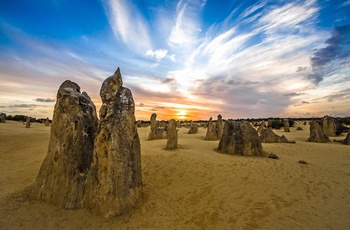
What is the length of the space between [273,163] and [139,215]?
27.5 ft

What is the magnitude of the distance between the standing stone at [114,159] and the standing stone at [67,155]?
551mm

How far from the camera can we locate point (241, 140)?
13.2m

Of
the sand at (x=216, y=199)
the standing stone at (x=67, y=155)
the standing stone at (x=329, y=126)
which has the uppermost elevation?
the standing stone at (x=329, y=126)

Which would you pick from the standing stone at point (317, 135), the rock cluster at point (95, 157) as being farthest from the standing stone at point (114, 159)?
the standing stone at point (317, 135)

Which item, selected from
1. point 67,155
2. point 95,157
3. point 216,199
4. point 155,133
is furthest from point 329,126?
point 67,155

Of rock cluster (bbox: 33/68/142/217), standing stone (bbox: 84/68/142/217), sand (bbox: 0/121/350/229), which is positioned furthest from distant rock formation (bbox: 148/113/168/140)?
standing stone (bbox: 84/68/142/217)

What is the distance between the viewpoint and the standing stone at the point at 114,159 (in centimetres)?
542

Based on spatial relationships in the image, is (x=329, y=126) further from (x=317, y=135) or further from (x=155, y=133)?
(x=155, y=133)

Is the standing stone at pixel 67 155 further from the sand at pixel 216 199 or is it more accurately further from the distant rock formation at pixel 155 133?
the distant rock formation at pixel 155 133

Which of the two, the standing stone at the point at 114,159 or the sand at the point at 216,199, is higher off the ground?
the standing stone at the point at 114,159

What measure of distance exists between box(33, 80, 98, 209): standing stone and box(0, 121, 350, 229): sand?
1.28 feet

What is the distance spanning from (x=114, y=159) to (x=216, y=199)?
3.72 m

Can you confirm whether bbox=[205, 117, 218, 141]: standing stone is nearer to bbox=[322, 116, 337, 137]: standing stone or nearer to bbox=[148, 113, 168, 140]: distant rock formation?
bbox=[148, 113, 168, 140]: distant rock formation

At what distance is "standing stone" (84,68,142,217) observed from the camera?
5418 millimetres
